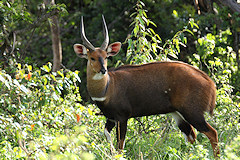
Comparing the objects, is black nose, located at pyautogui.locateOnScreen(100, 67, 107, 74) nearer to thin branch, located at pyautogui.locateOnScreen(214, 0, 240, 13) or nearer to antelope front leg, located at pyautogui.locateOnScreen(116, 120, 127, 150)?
antelope front leg, located at pyautogui.locateOnScreen(116, 120, 127, 150)

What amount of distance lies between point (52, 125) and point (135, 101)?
119cm

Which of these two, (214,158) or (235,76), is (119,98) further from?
(235,76)

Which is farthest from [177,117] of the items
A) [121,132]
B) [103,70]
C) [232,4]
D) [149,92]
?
[232,4]

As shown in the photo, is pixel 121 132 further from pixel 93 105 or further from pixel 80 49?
pixel 93 105

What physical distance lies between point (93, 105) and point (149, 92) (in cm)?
202

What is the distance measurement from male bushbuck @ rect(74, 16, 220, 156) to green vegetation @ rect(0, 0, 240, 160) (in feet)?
0.96

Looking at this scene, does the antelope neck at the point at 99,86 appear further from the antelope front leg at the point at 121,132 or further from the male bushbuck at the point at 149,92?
the antelope front leg at the point at 121,132

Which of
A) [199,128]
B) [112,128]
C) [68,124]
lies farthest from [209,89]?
[68,124]

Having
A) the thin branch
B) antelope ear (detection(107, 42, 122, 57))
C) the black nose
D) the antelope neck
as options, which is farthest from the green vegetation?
antelope ear (detection(107, 42, 122, 57))

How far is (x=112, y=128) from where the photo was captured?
6125 mm

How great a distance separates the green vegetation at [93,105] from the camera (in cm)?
462

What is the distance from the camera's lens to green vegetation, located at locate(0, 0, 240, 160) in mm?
4625

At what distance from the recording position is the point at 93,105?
25.3 ft

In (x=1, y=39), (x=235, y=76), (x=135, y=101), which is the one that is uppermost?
(x=1, y=39)
